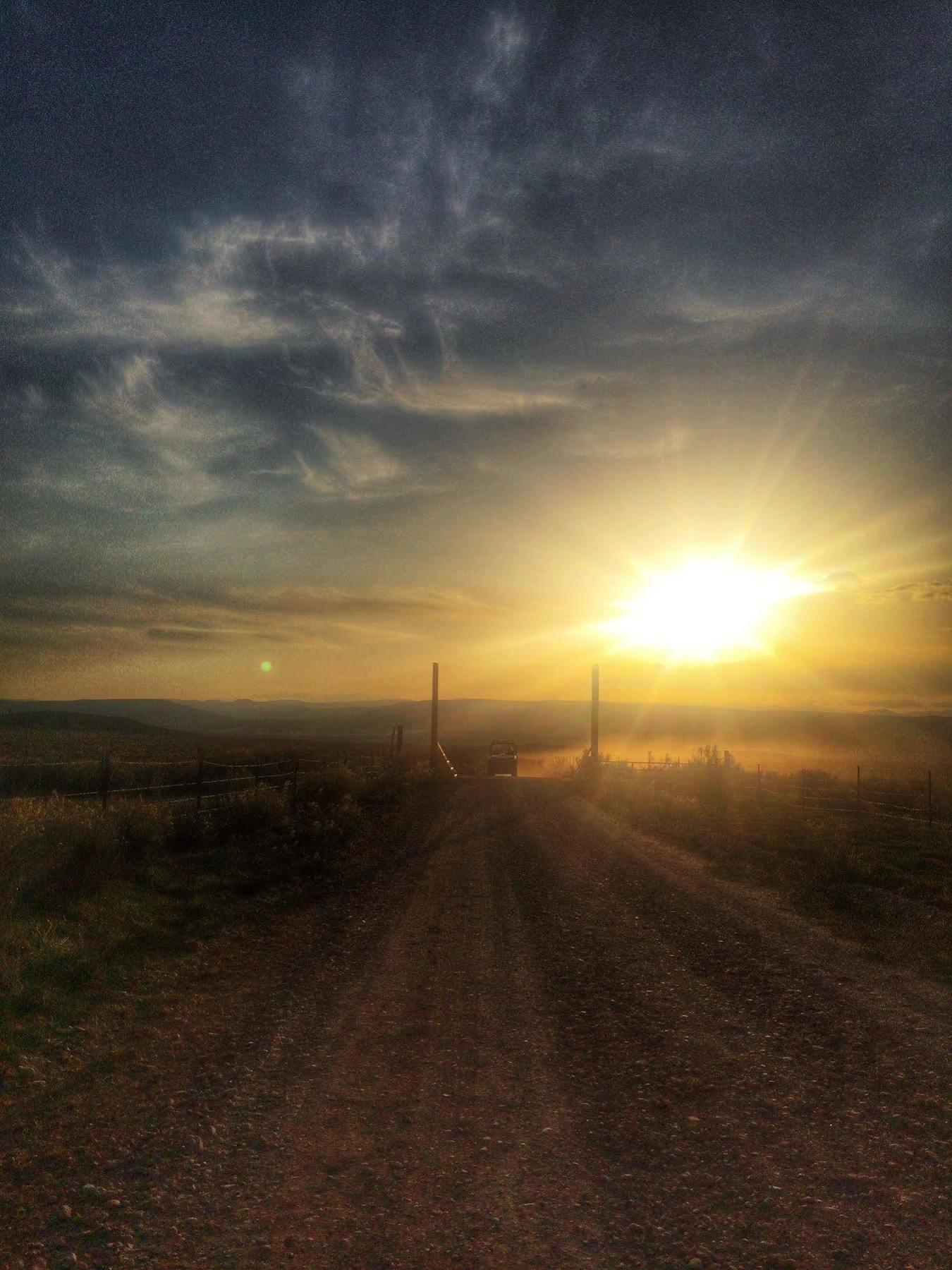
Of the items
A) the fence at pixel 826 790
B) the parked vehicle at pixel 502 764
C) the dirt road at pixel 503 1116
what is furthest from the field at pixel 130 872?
the parked vehicle at pixel 502 764

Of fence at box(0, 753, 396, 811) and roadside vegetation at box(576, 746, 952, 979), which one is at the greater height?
fence at box(0, 753, 396, 811)

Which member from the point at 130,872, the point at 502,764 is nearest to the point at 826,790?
the point at 502,764

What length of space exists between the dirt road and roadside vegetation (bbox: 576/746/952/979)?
1.92m

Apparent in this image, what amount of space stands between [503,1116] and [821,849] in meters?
15.2

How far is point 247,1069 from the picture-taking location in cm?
645

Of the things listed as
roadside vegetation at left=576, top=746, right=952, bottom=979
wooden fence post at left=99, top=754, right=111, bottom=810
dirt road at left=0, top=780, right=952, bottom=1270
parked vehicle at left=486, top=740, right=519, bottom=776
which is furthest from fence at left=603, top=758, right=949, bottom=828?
dirt road at left=0, top=780, right=952, bottom=1270

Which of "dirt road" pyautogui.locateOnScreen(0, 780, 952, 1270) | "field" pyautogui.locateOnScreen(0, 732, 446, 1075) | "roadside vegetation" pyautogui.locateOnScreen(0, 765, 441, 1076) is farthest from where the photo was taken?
"field" pyautogui.locateOnScreen(0, 732, 446, 1075)

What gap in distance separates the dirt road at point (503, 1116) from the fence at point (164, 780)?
9107 mm

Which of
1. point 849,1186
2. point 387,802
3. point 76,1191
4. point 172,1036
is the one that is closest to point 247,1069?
point 172,1036

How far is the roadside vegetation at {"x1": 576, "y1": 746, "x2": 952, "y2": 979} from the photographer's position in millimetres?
12156

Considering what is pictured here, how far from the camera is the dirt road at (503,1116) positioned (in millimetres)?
4250

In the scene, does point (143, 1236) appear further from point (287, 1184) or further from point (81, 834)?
point (81, 834)

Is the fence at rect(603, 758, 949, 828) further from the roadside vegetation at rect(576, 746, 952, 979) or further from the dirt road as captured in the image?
the dirt road

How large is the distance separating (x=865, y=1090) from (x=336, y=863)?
40.2 ft
